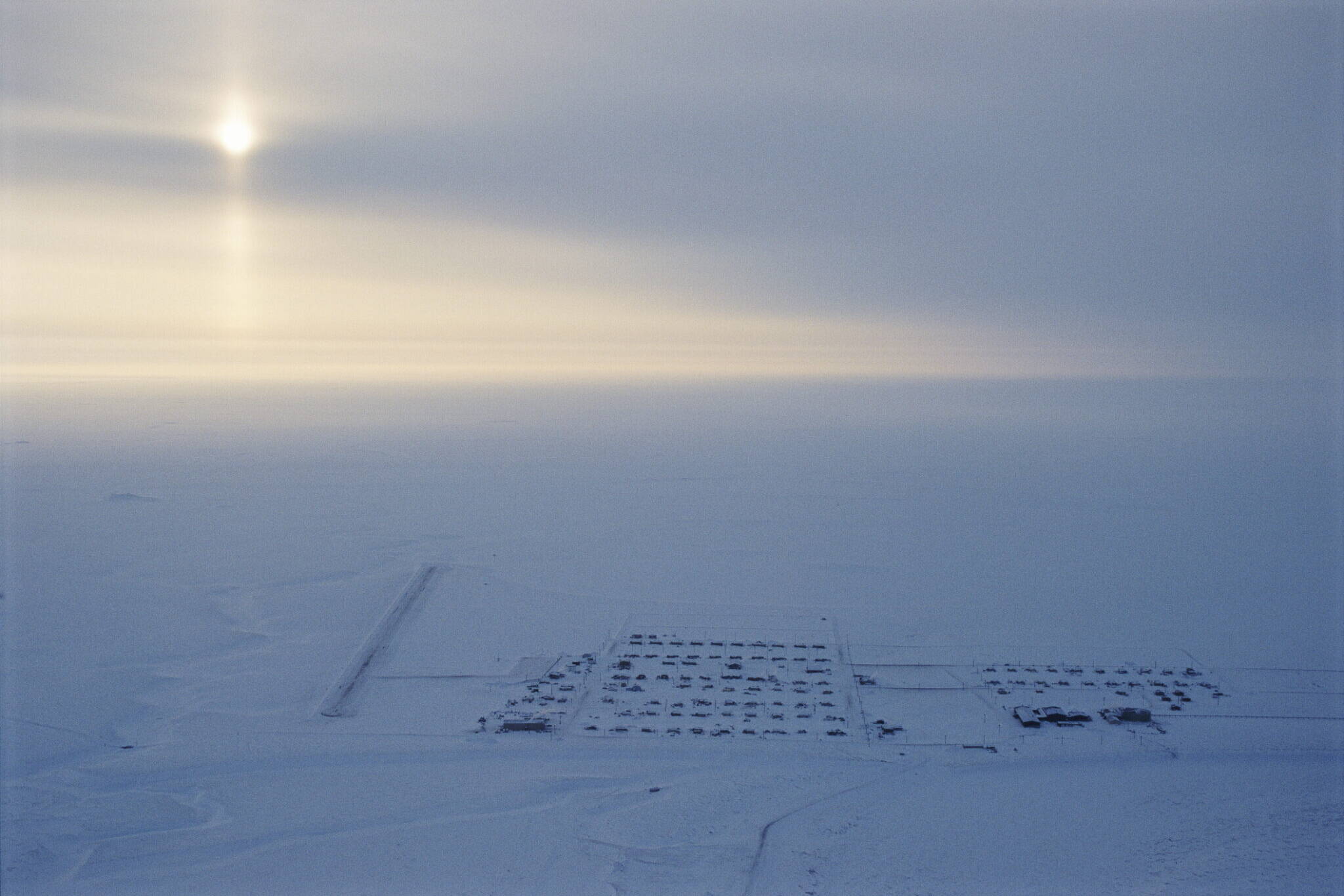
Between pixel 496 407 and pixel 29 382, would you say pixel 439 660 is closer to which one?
pixel 496 407

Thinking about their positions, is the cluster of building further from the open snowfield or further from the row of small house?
the row of small house

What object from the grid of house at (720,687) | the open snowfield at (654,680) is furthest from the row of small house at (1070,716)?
the grid of house at (720,687)

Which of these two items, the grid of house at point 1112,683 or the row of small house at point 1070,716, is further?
the grid of house at point 1112,683

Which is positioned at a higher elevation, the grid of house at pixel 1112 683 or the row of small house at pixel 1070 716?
the grid of house at pixel 1112 683

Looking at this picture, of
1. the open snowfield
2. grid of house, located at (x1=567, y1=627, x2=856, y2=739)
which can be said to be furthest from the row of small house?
grid of house, located at (x1=567, y1=627, x2=856, y2=739)

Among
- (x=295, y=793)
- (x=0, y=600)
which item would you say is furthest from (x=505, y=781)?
(x=0, y=600)

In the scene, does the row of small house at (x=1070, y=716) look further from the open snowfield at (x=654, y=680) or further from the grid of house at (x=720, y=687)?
the grid of house at (x=720, y=687)

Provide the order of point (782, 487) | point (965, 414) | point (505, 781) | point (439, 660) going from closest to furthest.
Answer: point (505, 781) < point (439, 660) < point (782, 487) < point (965, 414)
